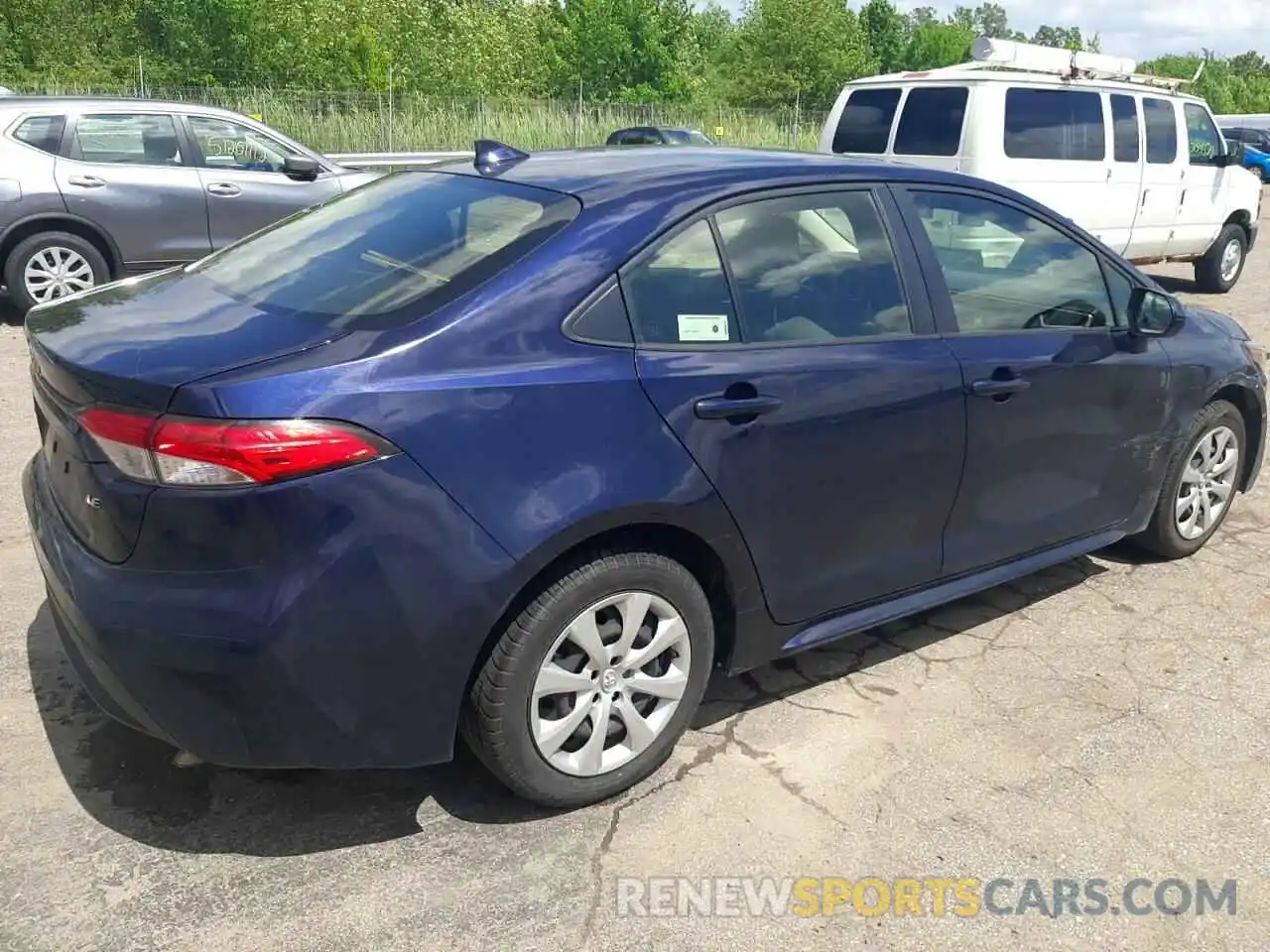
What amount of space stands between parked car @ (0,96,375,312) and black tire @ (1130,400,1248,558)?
21.3 ft

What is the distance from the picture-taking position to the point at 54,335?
2.93m

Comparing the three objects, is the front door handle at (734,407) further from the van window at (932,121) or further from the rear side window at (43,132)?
the rear side window at (43,132)

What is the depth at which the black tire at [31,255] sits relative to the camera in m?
8.21

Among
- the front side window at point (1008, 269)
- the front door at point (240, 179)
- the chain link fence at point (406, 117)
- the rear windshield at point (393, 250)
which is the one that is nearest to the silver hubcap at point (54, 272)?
the front door at point (240, 179)

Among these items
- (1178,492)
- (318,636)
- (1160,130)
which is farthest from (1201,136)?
(318,636)

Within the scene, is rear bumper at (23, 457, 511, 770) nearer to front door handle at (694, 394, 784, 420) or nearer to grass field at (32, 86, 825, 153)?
front door handle at (694, 394, 784, 420)

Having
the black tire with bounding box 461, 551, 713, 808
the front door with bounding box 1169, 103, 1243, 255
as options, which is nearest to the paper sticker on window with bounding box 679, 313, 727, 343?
the black tire with bounding box 461, 551, 713, 808

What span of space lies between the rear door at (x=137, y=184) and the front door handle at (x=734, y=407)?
278 inches

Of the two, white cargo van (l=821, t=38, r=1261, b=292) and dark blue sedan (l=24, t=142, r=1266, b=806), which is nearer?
dark blue sedan (l=24, t=142, r=1266, b=806)

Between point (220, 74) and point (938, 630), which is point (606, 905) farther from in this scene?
point (220, 74)

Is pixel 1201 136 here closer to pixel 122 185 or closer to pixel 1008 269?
pixel 1008 269

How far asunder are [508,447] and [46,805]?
153 centimetres

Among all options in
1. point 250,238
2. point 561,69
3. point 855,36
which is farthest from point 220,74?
point 250,238

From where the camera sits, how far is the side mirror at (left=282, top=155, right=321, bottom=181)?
9102 millimetres
